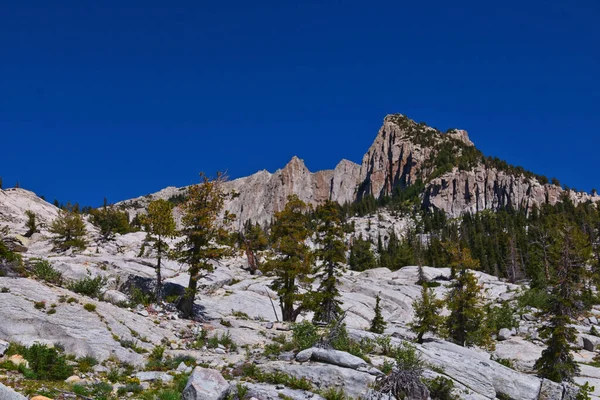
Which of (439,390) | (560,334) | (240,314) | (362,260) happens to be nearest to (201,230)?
(240,314)

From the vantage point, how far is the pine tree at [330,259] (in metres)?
30.7

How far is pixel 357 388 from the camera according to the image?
14117 mm

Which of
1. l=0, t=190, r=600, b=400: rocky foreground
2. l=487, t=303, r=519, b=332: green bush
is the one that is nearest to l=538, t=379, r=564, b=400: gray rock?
l=0, t=190, r=600, b=400: rocky foreground

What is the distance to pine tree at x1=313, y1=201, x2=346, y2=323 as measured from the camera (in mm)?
30703

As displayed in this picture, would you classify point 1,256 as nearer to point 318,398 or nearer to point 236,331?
point 236,331

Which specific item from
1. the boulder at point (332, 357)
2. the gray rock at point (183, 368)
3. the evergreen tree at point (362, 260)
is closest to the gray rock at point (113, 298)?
the gray rock at point (183, 368)

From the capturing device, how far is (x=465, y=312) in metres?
30.4

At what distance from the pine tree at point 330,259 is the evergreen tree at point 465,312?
8.11m

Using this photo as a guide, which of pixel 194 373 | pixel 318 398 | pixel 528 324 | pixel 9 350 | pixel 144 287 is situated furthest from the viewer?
pixel 528 324

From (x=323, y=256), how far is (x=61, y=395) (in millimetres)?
21987

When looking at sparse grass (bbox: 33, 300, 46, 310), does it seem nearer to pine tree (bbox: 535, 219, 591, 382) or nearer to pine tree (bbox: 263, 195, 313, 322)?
pine tree (bbox: 263, 195, 313, 322)

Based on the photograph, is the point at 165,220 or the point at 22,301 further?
the point at 165,220

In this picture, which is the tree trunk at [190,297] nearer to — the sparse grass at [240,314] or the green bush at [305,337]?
the sparse grass at [240,314]

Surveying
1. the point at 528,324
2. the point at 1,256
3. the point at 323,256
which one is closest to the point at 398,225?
the point at 528,324
